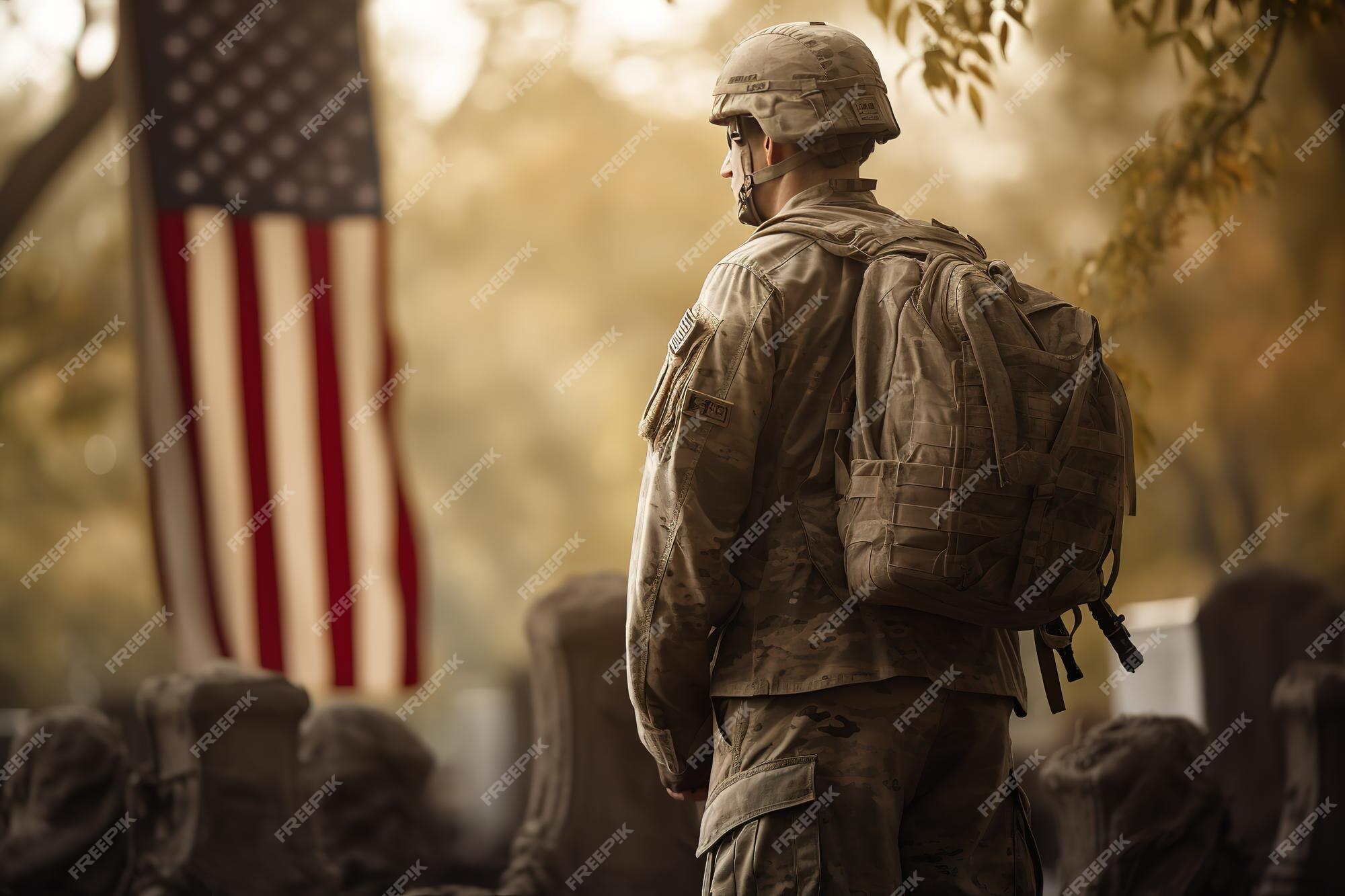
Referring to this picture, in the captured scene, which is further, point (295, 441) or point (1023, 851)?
point (295, 441)

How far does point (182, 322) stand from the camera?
4.46 metres

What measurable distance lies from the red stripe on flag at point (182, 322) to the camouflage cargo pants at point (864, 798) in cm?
294

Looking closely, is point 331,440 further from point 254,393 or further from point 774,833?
point 774,833

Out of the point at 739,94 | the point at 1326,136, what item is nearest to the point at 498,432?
the point at 739,94

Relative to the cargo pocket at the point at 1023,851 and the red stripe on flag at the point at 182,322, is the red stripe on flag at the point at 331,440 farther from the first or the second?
the cargo pocket at the point at 1023,851

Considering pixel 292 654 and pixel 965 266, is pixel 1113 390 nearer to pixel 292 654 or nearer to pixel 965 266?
pixel 965 266

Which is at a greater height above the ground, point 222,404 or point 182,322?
point 182,322

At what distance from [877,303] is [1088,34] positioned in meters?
3.11

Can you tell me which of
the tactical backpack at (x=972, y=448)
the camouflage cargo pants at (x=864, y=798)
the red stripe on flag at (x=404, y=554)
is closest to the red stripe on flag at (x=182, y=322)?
the red stripe on flag at (x=404, y=554)

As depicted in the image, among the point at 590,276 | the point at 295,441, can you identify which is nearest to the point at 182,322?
the point at 295,441

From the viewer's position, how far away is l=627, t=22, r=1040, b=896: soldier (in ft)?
6.16

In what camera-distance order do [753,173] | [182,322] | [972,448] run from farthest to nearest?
[182,322] → [753,173] → [972,448]

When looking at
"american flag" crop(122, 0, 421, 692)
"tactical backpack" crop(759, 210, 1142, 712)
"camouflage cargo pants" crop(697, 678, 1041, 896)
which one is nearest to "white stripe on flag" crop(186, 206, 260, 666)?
"american flag" crop(122, 0, 421, 692)

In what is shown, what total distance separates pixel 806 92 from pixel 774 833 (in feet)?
3.77
